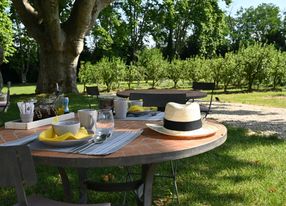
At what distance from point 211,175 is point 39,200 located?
244cm

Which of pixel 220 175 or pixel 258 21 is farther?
pixel 258 21

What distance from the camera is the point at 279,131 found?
23.3 feet

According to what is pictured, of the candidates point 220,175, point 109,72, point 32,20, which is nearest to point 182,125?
point 220,175

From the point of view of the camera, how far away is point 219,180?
161 inches

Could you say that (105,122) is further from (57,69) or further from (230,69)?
(230,69)

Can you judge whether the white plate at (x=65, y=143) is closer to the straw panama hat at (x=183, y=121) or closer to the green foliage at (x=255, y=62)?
the straw panama hat at (x=183, y=121)

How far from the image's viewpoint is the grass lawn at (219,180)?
140 inches

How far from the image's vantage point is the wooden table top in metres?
1.74

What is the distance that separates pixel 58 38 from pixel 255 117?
7.65 m

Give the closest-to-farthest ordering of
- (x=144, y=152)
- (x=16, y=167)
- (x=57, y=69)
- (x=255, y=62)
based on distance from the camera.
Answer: (x=16, y=167), (x=144, y=152), (x=57, y=69), (x=255, y=62)

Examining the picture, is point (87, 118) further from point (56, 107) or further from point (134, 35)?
point (134, 35)

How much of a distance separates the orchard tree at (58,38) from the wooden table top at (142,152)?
1170 cm

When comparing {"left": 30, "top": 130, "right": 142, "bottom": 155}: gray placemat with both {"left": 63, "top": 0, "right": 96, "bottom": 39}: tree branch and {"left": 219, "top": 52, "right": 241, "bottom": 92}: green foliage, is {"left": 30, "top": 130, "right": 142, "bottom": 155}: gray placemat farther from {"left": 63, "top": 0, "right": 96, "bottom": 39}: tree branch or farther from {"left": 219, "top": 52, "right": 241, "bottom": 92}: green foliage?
{"left": 219, "top": 52, "right": 241, "bottom": 92}: green foliage

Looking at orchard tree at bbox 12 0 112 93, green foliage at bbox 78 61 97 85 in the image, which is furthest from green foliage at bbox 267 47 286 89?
green foliage at bbox 78 61 97 85
